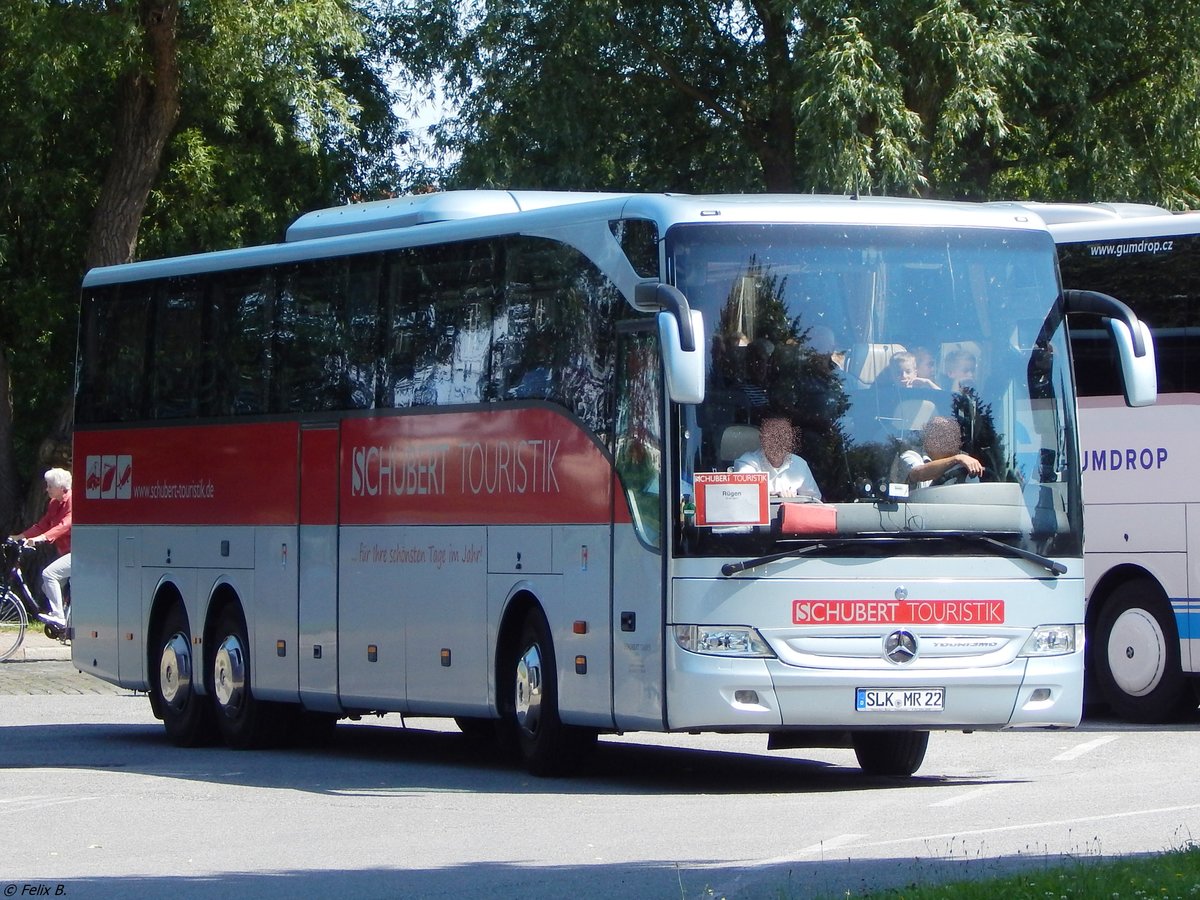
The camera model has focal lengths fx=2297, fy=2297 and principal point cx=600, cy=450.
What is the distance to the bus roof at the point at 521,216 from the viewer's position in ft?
43.3

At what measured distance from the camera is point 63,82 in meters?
28.4

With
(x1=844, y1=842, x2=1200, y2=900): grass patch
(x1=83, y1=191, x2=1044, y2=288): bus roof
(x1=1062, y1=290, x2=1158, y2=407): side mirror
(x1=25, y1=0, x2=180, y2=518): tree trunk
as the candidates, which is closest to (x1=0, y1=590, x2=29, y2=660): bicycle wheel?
(x1=25, y1=0, x2=180, y2=518): tree trunk

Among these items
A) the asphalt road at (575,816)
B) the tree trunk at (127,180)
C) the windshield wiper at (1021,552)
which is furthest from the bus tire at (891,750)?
the tree trunk at (127,180)

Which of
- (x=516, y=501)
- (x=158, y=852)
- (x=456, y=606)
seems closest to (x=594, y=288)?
(x=516, y=501)

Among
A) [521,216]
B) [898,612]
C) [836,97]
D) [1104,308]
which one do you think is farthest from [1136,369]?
[836,97]

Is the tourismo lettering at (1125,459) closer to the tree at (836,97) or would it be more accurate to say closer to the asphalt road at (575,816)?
the asphalt road at (575,816)

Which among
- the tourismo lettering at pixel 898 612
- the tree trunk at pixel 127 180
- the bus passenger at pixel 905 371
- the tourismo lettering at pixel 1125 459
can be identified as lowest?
the tourismo lettering at pixel 898 612

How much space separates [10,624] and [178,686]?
8.10m

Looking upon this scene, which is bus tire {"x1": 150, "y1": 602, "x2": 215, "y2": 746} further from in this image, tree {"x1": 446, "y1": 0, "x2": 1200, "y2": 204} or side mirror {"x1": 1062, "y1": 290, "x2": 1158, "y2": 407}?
tree {"x1": 446, "y1": 0, "x2": 1200, "y2": 204}

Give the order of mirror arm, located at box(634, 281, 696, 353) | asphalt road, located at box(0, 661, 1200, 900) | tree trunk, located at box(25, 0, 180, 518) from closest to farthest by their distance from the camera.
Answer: asphalt road, located at box(0, 661, 1200, 900) < mirror arm, located at box(634, 281, 696, 353) < tree trunk, located at box(25, 0, 180, 518)

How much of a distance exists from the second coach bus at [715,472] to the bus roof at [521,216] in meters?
0.03

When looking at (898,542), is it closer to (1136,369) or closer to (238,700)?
(1136,369)

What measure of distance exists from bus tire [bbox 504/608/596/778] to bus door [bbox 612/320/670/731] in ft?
2.55

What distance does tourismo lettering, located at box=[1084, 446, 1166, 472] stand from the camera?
1778 cm
